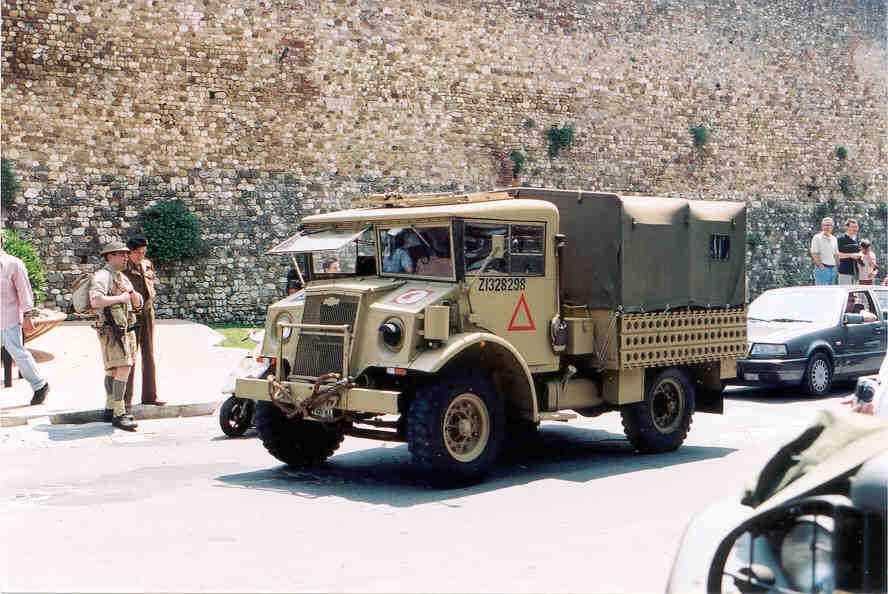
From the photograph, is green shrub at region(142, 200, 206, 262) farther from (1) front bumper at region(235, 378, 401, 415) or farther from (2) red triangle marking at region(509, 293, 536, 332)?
(2) red triangle marking at region(509, 293, 536, 332)

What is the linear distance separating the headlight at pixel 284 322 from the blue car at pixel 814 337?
6914 mm

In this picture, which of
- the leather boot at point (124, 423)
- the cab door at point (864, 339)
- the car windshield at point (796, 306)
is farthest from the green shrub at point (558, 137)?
the leather boot at point (124, 423)

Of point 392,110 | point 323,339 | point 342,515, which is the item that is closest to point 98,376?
point 323,339

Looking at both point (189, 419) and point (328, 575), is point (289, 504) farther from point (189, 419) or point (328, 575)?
point (189, 419)

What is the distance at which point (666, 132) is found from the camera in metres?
30.0

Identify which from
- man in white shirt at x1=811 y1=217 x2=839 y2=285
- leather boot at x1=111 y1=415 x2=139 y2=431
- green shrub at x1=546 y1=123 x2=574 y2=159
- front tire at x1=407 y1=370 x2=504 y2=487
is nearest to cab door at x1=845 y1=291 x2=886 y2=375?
man in white shirt at x1=811 y1=217 x2=839 y2=285

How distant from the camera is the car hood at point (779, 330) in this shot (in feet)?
40.8

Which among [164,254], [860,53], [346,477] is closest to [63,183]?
[164,254]

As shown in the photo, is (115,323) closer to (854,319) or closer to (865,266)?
(854,319)

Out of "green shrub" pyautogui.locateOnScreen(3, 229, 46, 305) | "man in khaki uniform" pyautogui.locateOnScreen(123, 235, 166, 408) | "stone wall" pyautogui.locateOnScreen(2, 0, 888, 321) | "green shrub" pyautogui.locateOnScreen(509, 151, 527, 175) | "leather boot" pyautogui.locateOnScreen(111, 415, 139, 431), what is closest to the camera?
"leather boot" pyautogui.locateOnScreen(111, 415, 139, 431)

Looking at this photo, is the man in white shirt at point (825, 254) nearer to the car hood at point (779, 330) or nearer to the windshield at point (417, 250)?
the car hood at point (779, 330)

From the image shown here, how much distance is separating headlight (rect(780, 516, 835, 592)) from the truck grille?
4.66 meters

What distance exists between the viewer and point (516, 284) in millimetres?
7711

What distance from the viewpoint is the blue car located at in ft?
40.2
